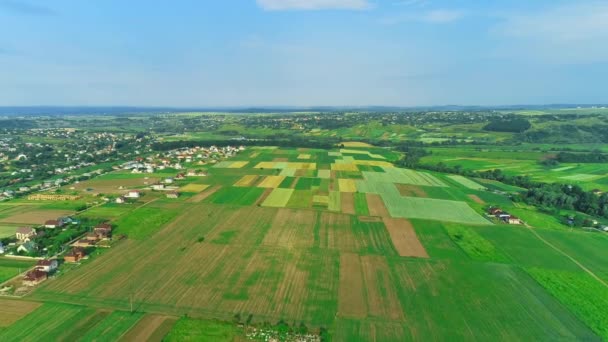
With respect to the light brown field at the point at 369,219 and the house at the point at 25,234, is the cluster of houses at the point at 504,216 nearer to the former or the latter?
the light brown field at the point at 369,219

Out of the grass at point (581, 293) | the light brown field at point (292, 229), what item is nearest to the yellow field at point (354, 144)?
the light brown field at point (292, 229)

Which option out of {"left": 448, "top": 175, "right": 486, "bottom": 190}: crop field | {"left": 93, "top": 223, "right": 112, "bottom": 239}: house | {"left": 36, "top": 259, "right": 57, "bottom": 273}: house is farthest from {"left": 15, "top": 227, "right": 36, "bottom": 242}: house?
{"left": 448, "top": 175, "right": 486, "bottom": 190}: crop field

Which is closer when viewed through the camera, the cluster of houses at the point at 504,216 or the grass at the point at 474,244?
the grass at the point at 474,244

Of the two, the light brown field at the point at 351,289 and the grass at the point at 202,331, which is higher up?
the grass at the point at 202,331

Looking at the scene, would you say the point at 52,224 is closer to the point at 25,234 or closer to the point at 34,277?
the point at 25,234

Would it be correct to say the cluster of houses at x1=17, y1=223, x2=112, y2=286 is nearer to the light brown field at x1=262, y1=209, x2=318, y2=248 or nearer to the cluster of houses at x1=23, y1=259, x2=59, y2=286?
the cluster of houses at x1=23, y1=259, x2=59, y2=286

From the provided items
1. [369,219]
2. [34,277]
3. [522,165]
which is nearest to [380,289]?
[369,219]

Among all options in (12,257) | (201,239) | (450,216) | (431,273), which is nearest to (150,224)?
(201,239)
